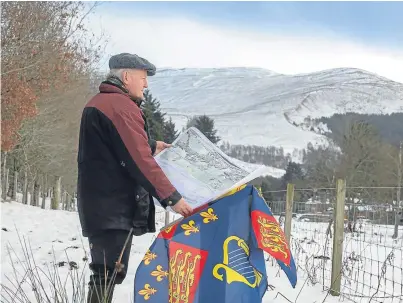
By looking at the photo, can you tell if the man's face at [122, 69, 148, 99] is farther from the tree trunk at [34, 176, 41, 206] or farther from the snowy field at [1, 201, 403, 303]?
the tree trunk at [34, 176, 41, 206]

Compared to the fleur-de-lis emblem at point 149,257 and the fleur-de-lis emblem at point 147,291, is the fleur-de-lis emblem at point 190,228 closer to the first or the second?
the fleur-de-lis emblem at point 149,257

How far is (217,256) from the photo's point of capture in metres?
2.73

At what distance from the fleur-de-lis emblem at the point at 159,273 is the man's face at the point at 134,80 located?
91 cm

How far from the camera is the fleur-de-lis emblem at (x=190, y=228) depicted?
2.79 m

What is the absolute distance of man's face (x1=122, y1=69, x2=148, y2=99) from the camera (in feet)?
9.35

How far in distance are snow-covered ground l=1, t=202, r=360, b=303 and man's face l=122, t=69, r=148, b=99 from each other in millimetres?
845

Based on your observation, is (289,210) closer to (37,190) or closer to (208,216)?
(208,216)

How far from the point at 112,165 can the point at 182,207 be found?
0.43 m

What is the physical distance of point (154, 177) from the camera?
2.61 m

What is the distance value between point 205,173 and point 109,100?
0.64m

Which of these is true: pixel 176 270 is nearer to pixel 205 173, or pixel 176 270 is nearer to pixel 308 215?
pixel 205 173

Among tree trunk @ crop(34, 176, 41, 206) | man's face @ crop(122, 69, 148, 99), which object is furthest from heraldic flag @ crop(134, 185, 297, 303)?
tree trunk @ crop(34, 176, 41, 206)

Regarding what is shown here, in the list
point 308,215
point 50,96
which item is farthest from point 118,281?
point 50,96

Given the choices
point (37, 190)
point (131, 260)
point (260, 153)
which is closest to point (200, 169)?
point (131, 260)
